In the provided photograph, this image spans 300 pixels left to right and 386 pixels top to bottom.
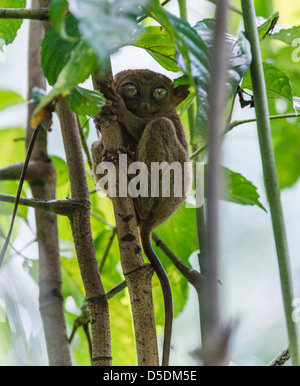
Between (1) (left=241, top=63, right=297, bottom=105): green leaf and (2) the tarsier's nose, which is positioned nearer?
(1) (left=241, top=63, right=297, bottom=105): green leaf

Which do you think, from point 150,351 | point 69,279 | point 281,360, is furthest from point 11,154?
point 281,360

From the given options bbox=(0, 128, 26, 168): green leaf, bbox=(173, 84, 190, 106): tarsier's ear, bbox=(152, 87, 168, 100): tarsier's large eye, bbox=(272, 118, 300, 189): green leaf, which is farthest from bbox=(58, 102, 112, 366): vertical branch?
bbox=(272, 118, 300, 189): green leaf

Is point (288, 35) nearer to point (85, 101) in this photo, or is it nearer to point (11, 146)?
point (85, 101)

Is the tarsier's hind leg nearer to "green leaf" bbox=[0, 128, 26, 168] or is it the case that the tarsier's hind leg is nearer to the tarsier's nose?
the tarsier's nose

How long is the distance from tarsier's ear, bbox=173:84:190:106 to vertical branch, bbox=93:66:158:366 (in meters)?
0.84

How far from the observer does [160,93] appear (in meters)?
3.03

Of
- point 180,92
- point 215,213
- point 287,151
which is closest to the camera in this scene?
point 215,213

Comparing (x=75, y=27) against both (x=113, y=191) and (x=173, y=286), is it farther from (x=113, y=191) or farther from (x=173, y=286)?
(x=173, y=286)

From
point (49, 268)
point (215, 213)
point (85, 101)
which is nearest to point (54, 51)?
point (85, 101)

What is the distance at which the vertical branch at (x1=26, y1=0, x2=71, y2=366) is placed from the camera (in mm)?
2279

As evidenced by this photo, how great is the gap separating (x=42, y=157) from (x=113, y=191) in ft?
3.58

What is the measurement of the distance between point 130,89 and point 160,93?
0.59ft

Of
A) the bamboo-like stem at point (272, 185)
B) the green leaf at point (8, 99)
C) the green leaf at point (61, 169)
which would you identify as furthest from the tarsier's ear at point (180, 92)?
the bamboo-like stem at point (272, 185)

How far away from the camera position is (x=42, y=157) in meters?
2.82
